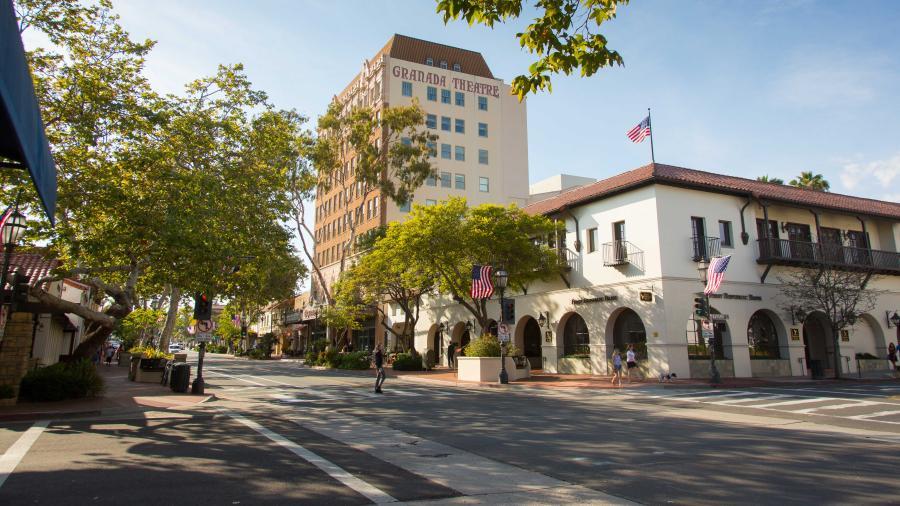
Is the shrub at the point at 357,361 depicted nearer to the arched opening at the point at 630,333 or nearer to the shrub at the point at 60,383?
the arched opening at the point at 630,333

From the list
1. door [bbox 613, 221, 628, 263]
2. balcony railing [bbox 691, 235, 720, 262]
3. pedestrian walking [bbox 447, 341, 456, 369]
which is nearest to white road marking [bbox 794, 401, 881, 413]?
balcony railing [bbox 691, 235, 720, 262]

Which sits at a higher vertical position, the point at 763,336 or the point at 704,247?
the point at 704,247

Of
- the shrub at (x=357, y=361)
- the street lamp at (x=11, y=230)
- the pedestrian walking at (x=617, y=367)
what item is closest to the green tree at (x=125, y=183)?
the street lamp at (x=11, y=230)

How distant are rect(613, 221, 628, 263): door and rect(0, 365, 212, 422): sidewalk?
63.6 ft

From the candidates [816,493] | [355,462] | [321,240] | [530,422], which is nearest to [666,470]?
[816,493]

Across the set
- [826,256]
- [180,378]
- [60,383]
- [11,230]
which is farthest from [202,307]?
[826,256]

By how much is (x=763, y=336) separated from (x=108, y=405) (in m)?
28.9

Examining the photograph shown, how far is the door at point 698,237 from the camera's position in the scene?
26859 millimetres

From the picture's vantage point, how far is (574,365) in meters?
30.3

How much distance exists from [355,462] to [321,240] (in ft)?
200

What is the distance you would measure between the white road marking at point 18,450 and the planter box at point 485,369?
57.3 feet

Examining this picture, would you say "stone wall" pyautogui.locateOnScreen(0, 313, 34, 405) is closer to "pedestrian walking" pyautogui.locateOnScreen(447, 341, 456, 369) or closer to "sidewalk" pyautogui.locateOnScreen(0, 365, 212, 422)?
"sidewalk" pyautogui.locateOnScreen(0, 365, 212, 422)

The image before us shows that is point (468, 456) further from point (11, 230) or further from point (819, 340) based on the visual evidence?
point (819, 340)

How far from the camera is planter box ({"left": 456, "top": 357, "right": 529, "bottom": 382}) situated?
26.1 meters
